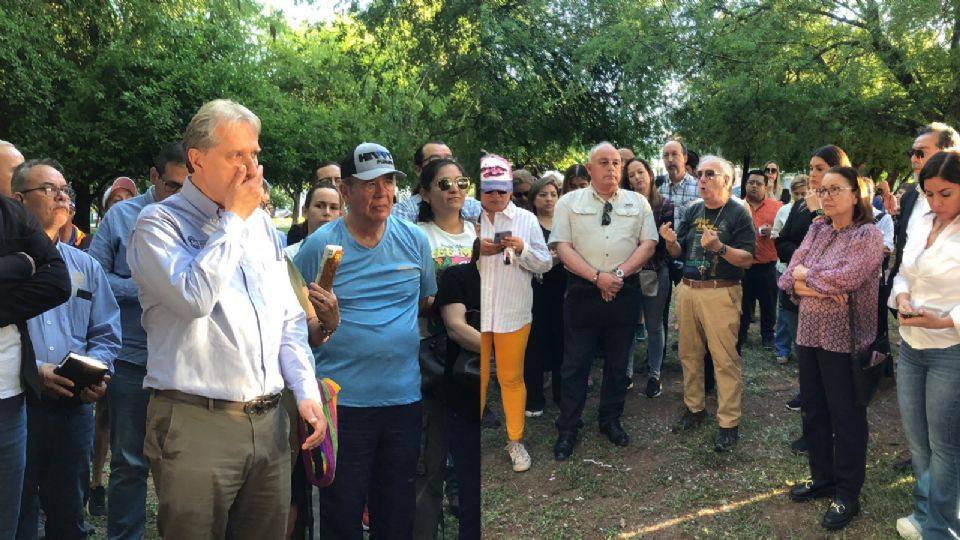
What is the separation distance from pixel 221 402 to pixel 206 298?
0.35 metres

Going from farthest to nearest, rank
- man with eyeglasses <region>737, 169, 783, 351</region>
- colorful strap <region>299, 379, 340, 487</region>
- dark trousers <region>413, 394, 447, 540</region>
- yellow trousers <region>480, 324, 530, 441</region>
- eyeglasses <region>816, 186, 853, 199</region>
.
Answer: man with eyeglasses <region>737, 169, 783, 351</region>
yellow trousers <region>480, 324, 530, 441</region>
eyeglasses <region>816, 186, 853, 199</region>
dark trousers <region>413, 394, 447, 540</region>
colorful strap <region>299, 379, 340, 487</region>

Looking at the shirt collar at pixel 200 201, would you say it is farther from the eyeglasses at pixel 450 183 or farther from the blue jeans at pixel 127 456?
the blue jeans at pixel 127 456

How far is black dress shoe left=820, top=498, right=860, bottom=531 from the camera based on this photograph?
3625 mm

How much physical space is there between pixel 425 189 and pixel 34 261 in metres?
1.84

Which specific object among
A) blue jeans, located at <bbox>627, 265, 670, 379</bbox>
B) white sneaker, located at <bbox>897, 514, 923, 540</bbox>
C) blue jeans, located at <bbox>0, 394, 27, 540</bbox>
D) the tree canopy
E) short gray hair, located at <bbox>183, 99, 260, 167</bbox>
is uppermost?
the tree canopy

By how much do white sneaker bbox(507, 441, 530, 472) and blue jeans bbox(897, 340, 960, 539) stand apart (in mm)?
2282

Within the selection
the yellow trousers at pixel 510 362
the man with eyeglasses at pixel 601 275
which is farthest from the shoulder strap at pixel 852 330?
the yellow trousers at pixel 510 362

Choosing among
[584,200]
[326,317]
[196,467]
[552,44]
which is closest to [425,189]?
[326,317]

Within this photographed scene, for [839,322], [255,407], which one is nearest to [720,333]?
[839,322]

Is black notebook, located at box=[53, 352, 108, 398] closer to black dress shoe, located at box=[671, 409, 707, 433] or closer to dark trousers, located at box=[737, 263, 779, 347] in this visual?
black dress shoe, located at box=[671, 409, 707, 433]

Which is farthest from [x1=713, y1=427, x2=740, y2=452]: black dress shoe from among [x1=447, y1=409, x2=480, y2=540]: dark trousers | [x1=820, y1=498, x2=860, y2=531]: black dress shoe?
[x1=447, y1=409, x2=480, y2=540]: dark trousers

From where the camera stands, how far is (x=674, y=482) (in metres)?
4.29

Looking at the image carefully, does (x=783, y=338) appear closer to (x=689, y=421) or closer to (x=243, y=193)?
(x=689, y=421)

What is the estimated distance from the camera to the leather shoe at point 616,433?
4879 mm
